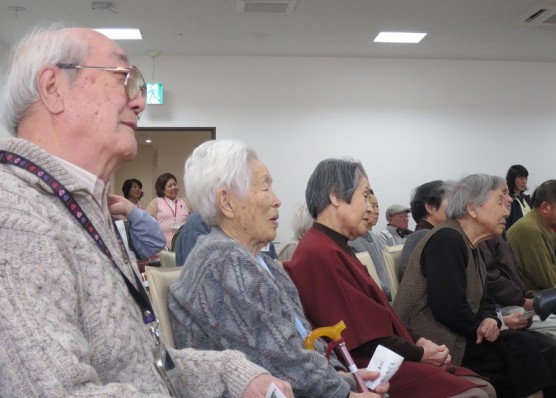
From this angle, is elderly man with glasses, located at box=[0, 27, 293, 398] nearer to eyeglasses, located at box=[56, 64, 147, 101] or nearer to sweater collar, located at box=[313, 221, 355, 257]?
eyeglasses, located at box=[56, 64, 147, 101]

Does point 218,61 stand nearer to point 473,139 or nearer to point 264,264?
point 473,139

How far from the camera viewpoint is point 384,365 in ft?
5.81

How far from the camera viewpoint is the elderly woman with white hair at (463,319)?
2.46 m

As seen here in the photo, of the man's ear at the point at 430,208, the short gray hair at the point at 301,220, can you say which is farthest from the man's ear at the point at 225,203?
the man's ear at the point at 430,208

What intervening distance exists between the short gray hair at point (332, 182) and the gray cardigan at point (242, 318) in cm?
72

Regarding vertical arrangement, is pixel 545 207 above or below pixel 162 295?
above

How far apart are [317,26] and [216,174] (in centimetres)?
514

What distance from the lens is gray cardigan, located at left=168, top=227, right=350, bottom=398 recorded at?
1.52 metres

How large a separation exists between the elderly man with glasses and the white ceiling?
488cm

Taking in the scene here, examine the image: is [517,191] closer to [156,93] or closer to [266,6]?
[266,6]

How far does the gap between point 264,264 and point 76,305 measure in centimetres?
96

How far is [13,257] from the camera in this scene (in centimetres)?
85

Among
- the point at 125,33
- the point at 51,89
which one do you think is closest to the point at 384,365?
the point at 51,89

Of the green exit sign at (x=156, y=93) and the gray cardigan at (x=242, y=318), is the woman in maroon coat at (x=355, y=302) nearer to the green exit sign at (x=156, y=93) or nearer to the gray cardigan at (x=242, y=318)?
the gray cardigan at (x=242, y=318)
